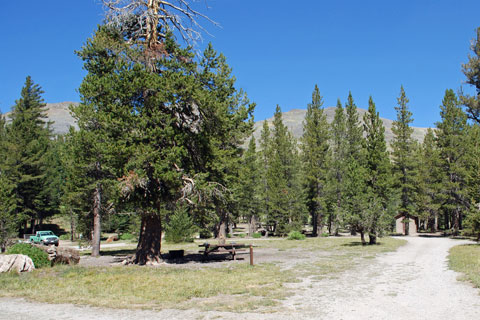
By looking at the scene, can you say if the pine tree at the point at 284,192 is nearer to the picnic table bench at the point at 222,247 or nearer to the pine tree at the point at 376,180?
the pine tree at the point at 376,180

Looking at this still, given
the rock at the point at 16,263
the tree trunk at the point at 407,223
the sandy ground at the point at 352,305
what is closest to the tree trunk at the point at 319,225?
the tree trunk at the point at 407,223

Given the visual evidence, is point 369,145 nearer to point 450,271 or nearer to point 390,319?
point 450,271

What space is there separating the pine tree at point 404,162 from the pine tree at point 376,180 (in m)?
5.43

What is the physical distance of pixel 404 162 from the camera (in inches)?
1895

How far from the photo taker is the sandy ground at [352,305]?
24.3 feet

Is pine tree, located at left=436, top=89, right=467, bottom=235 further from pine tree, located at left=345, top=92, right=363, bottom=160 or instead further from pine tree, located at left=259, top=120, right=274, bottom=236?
pine tree, located at left=259, top=120, right=274, bottom=236

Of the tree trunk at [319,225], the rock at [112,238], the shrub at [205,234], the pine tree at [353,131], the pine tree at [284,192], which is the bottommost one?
the rock at [112,238]

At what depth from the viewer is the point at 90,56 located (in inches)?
717

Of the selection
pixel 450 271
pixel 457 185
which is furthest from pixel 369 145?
pixel 450 271

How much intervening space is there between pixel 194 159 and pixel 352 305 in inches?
460

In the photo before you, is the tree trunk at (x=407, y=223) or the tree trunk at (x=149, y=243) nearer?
the tree trunk at (x=149, y=243)

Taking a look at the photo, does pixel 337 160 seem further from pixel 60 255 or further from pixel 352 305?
pixel 352 305

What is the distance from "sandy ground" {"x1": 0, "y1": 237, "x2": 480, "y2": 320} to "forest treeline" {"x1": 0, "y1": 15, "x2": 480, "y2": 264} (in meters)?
7.00

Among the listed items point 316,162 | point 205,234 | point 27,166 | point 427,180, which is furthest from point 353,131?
point 27,166
